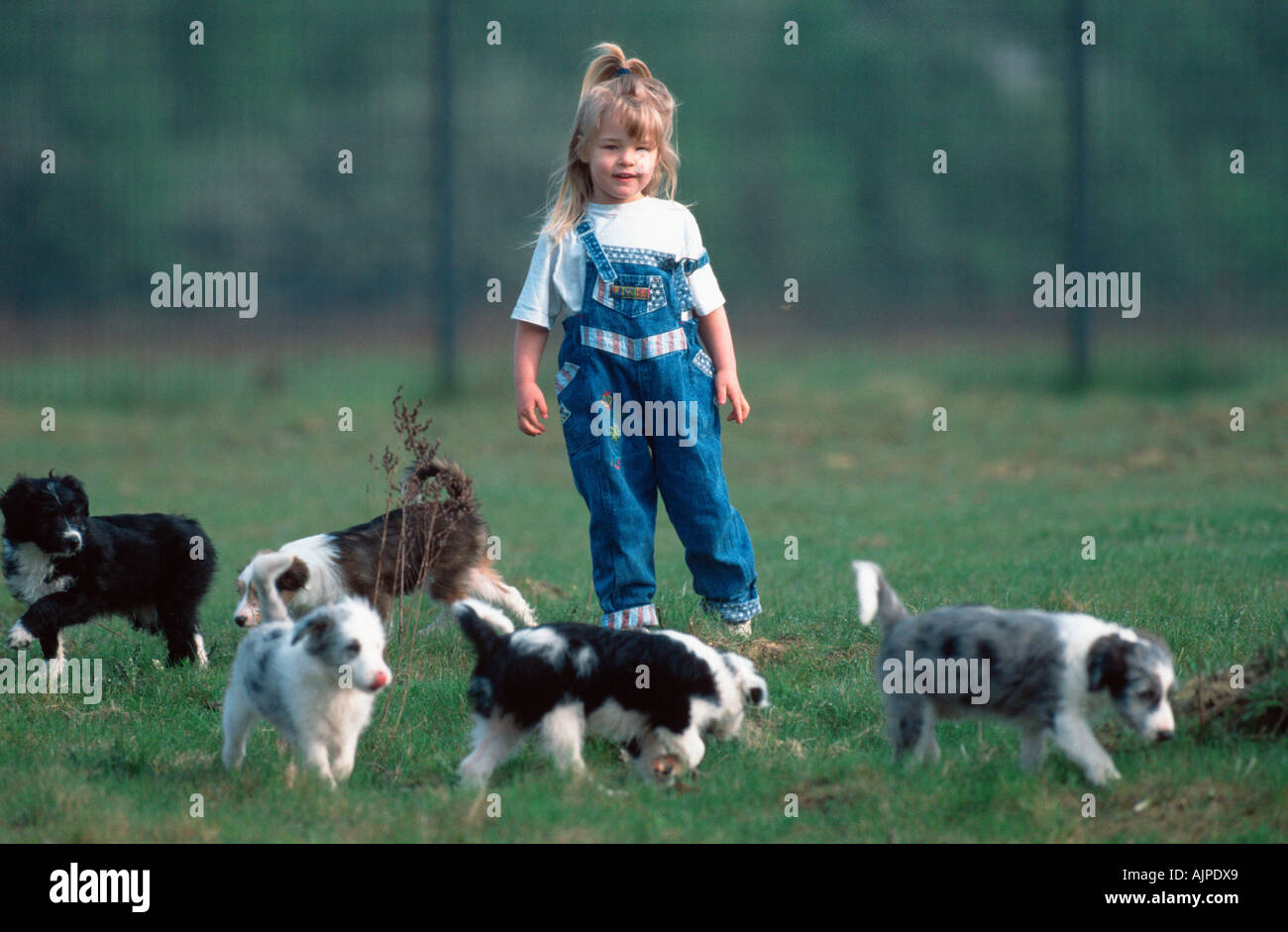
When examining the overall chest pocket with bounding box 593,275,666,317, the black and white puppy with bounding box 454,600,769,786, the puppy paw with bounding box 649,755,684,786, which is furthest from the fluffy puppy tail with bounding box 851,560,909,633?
the overall chest pocket with bounding box 593,275,666,317

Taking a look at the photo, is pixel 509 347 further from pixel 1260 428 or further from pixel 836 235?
pixel 1260 428

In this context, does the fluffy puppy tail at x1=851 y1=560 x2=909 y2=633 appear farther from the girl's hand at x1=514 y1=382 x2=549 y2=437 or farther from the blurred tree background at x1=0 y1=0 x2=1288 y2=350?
the blurred tree background at x1=0 y1=0 x2=1288 y2=350

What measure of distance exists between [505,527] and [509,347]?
19.8 feet

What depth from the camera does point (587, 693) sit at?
4.84m

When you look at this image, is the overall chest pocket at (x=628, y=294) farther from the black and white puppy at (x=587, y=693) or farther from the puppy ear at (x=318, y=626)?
the puppy ear at (x=318, y=626)

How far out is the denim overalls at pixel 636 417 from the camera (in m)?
6.20

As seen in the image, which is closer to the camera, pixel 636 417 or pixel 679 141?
pixel 636 417

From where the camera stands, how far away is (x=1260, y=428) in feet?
48.7

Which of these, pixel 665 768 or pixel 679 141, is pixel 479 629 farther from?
pixel 679 141

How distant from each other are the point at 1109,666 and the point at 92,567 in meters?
4.85

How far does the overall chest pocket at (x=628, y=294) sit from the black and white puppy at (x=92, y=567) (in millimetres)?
2673

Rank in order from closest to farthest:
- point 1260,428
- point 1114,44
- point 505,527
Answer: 1. point 505,527
2. point 1260,428
3. point 1114,44

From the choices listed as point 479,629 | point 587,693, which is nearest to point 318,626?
Result: point 479,629
